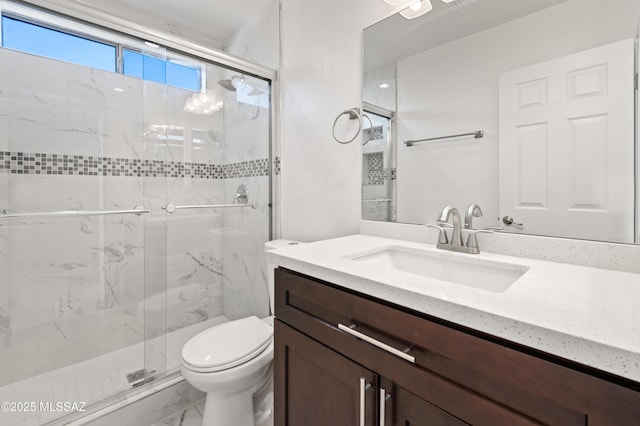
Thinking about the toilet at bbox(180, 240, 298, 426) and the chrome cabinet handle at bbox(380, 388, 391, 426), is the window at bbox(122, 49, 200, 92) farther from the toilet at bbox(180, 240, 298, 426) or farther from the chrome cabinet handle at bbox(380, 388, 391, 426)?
the chrome cabinet handle at bbox(380, 388, 391, 426)

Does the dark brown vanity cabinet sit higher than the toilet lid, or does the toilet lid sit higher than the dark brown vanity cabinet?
the dark brown vanity cabinet

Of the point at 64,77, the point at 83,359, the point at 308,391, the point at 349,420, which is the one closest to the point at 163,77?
the point at 64,77

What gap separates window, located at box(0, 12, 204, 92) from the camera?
1.65m

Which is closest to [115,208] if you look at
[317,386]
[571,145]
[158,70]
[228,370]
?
[158,70]

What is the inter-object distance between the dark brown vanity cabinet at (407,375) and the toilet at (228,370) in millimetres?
344

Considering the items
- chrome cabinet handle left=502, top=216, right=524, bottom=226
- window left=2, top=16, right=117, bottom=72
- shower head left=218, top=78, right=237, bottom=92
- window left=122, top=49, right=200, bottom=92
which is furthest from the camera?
shower head left=218, top=78, right=237, bottom=92

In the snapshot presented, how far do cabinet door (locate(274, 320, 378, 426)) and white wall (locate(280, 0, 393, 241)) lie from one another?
74 centimetres

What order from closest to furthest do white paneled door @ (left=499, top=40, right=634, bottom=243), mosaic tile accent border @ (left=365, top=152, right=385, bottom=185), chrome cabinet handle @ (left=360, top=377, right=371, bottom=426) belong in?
chrome cabinet handle @ (left=360, top=377, right=371, bottom=426), white paneled door @ (left=499, top=40, right=634, bottom=243), mosaic tile accent border @ (left=365, top=152, right=385, bottom=185)

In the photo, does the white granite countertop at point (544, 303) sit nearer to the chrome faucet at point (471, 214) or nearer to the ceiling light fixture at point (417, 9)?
the chrome faucet at point (471, 214)

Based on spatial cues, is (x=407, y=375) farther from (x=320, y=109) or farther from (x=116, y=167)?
(x=116, y=167)

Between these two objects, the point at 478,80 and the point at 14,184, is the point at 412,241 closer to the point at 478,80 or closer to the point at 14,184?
the point at 478,80

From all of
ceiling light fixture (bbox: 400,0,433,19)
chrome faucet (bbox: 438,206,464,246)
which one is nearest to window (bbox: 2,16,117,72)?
ceiling light fixture (bbox: 400,0,433,19)

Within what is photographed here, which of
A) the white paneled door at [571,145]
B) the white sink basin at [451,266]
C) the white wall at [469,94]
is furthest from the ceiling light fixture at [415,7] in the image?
the white sink basin at [451,266]

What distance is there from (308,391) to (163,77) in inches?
77.5
